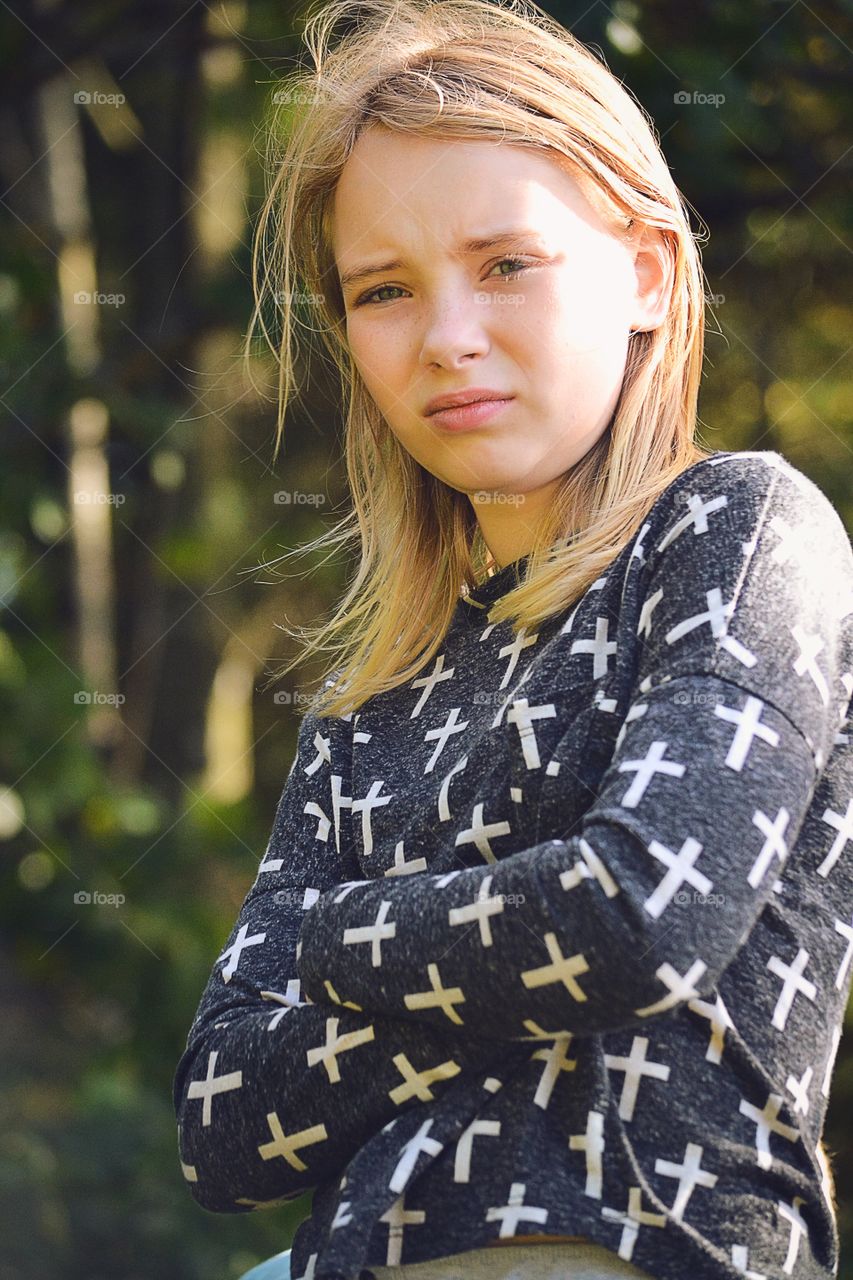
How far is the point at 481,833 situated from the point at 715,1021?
0.19 m

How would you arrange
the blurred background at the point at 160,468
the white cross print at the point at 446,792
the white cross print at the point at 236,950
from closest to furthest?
the white cross print at the point at 446,792 → the white cross print at the point at 236,950 → the blurred background at the point at 160,468

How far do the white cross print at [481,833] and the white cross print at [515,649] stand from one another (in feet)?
0.41

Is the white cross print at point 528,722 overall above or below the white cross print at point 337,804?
above

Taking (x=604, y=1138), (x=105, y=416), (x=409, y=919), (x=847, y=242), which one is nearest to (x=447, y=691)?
(x=409, y=919)

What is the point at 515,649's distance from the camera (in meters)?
1.09

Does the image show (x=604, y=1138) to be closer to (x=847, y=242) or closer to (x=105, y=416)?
(x=847, y=242)

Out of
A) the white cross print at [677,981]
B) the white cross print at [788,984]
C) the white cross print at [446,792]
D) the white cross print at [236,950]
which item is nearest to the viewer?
the white cross print at [677,981]

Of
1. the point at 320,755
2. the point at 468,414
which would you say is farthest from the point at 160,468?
the point at 468,414

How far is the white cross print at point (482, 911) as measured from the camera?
2.76 ft

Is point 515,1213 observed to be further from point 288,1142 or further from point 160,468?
point 160,468

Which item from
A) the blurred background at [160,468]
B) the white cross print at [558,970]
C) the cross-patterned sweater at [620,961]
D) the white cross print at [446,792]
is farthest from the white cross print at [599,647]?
the blurred background at [160,468]

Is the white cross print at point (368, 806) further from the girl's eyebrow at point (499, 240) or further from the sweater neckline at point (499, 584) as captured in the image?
the girl's eyebrow at point (499, 240)

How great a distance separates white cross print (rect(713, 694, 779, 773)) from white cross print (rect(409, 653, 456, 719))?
1.13 feet

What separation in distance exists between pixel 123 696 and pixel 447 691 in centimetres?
254
